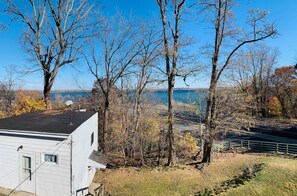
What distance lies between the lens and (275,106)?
127ft

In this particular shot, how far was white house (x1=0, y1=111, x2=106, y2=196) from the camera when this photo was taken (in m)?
7.76

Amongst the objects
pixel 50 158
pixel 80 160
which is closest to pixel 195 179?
pixel 80 160

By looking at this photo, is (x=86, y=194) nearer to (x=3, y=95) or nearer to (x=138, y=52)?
(x=138, y=52)

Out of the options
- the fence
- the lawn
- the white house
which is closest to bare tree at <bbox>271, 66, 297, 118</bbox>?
the fence

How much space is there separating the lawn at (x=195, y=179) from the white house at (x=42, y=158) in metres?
3.00

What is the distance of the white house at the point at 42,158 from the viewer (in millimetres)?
7762

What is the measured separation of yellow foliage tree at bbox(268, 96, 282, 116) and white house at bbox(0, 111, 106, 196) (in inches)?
1564

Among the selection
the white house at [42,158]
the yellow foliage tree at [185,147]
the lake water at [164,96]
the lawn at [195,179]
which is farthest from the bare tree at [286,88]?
the white house at [42,158]

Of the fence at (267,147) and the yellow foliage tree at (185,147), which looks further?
the fence at (267,147)

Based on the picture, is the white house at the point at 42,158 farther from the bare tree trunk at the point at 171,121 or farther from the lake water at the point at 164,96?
the lake water at the point at 164,96

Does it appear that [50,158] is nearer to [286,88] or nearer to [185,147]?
[185,147]

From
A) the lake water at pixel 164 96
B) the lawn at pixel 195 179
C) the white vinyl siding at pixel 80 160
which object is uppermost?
the lake water at pixel 164 96

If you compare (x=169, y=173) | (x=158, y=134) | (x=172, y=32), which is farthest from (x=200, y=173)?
(x=172, y=32)

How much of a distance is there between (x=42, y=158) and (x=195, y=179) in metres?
8.03
